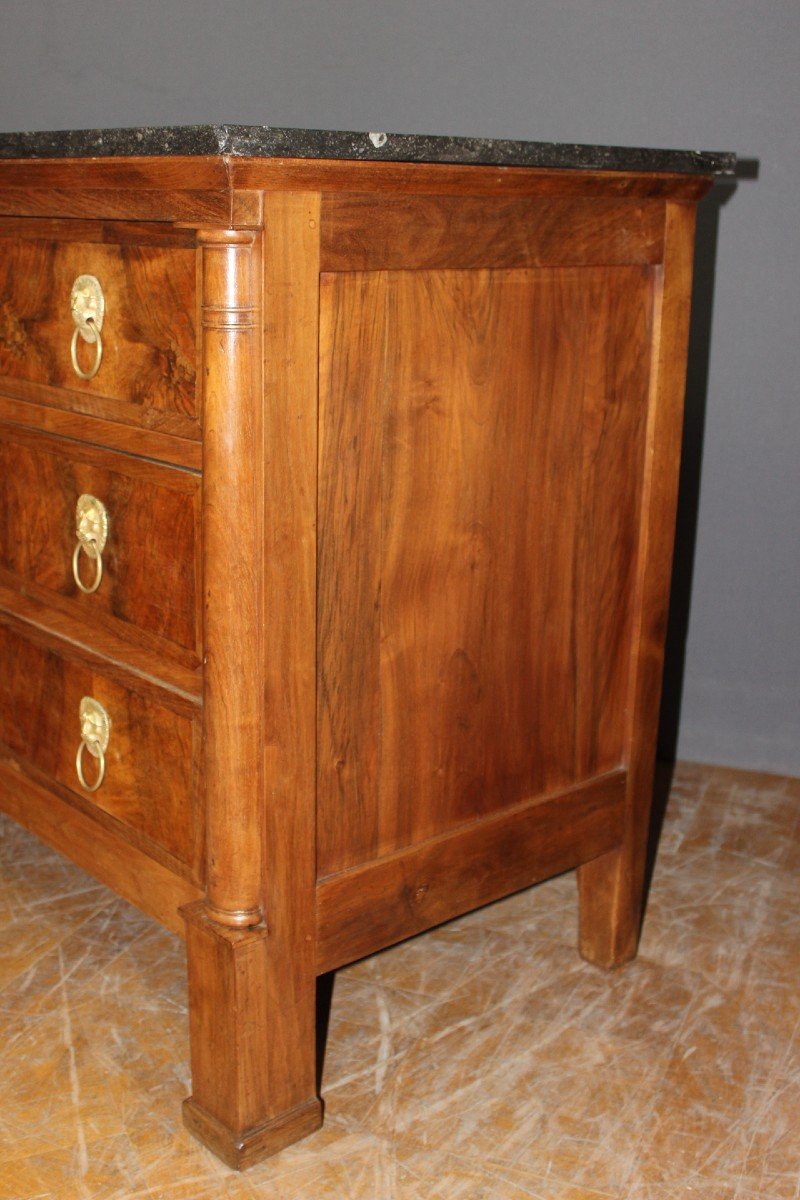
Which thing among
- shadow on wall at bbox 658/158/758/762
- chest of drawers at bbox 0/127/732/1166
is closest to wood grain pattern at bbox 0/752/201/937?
chest of drawers at bbox 0/127/732/1166

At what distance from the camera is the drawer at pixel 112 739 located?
142cm

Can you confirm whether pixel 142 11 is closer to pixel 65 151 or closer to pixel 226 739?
pixel 65 151

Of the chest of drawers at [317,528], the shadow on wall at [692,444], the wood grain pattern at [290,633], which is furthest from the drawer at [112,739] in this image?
the shadow on wall at [692,444]

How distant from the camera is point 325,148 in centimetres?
118

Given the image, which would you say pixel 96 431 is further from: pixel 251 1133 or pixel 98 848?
pixel 251 1133

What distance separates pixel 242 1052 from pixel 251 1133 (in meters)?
0.09

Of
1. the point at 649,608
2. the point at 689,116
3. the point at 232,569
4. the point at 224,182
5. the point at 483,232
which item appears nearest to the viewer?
the point at 224,182

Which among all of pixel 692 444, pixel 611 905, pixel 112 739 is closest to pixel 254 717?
pixel 112 739

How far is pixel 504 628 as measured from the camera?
1.53 meters

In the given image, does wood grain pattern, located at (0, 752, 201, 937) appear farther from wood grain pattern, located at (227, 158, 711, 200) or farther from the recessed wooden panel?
wood grain pattern, located at (227, 158, 711, 200)

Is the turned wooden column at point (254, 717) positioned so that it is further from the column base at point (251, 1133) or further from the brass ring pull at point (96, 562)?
the brass ring pull at point (96, 562)

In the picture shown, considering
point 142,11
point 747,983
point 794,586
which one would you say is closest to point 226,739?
point 747,983

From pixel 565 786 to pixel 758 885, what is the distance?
48cm

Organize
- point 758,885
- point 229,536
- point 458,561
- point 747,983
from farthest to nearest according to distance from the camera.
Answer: point 758,885, point 747,983, point 458,561, point 229,536
